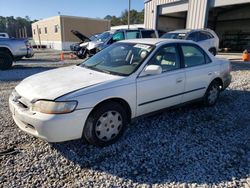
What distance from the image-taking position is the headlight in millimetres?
2834

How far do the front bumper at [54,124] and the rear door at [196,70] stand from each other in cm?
227

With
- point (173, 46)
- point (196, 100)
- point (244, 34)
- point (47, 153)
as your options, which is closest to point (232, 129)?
point (196, 100)

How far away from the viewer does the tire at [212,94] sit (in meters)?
5.00

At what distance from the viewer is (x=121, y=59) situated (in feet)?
13.1

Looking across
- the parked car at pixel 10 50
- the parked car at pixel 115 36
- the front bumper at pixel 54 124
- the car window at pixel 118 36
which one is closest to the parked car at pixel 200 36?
the parked car at pixel 115 36

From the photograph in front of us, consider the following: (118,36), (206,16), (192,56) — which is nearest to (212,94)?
(192,56)

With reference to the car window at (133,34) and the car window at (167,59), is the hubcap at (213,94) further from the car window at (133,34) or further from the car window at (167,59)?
the car window at (133,34)

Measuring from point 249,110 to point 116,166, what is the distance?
11.9 ft

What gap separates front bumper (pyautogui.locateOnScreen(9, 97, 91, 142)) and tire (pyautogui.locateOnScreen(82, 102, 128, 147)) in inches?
6.3

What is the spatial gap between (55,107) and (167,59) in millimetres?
2252

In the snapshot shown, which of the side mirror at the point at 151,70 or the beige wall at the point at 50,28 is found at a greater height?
the beige wall at the point at 50,28

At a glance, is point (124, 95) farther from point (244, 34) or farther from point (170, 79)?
point (244, 34)

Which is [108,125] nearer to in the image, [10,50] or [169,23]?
[10,50]

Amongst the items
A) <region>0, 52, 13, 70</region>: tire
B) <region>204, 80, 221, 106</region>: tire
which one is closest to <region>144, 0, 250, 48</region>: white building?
<region>204, 80, 221, 106</region>: tire
